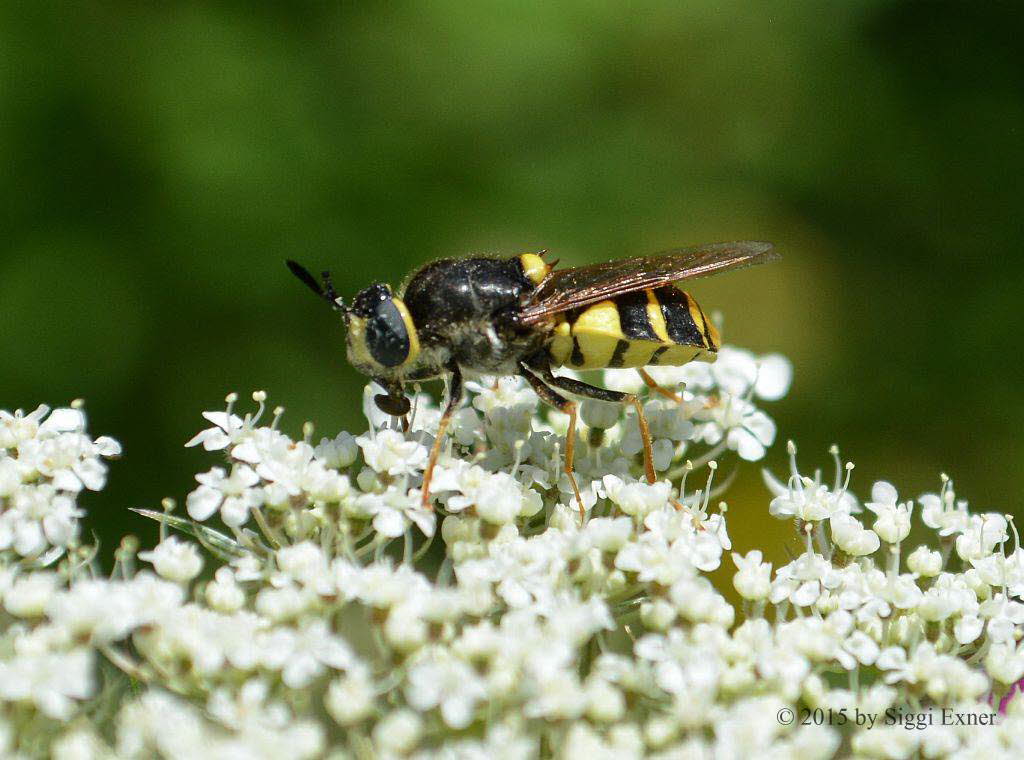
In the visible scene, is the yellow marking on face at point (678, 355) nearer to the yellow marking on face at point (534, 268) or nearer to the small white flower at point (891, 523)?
the yellow marking on face at point (534, 268)

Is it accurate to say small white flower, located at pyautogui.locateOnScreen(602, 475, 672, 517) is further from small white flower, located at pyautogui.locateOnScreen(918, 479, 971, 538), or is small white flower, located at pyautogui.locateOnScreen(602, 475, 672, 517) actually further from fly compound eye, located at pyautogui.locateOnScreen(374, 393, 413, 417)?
small white flower, located at pyautogui.locateOnScreen(918, 479, 971, 538)

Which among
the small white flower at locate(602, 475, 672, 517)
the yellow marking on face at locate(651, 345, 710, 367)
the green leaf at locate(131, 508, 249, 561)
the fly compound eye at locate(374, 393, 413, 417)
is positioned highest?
the yellow marking on face at locate(651, 345, 710, 367)

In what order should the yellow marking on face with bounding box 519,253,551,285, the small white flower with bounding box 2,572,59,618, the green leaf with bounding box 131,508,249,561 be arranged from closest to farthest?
the small white flower with bounding box 2,572,59,618 → the green leaf with bounding box 131,508,249,561 → the yellow marking on face with bounding box 519,253,551,285

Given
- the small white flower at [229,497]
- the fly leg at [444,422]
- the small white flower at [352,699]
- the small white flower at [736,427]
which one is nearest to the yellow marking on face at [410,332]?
the fly leg at [444,422]

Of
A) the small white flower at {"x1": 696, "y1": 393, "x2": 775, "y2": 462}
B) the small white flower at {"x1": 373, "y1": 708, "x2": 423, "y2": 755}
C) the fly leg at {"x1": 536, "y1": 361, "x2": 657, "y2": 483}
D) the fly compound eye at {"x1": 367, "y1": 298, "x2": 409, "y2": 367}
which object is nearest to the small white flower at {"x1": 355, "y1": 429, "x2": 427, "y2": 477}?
the fly compound eye at {"x1": 367, "y1": 298, "x2": 409, "y2": 367}

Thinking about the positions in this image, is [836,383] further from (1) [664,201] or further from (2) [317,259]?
(2) [317,259]

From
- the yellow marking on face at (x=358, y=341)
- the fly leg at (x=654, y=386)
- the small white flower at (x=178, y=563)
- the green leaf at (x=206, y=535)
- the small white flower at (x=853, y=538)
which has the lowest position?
the small white flower at (x=178, y=563)

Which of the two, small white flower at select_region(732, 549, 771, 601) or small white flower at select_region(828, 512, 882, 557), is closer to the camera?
small white flower at select_region(732, 549, 771, 601)
